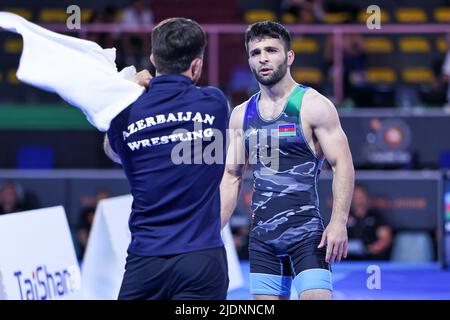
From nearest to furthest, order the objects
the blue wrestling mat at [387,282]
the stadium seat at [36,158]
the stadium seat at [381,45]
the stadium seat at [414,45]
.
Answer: the blue wrestling mat at [387,282] → the stadium seat at [36,158] → the stadium seat at [414,45] → the stadium seat at [381,45]

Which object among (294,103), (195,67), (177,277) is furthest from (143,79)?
(294,103)

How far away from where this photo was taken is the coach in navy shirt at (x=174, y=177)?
4410mm

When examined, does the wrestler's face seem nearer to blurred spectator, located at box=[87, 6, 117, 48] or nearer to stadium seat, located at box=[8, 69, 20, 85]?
blurred spectator, located at box=[87, 6, 117, 48]

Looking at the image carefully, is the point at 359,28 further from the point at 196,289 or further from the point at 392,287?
the point at 196,289

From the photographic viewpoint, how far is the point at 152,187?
4.46 meters

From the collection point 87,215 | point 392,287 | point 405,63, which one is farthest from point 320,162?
point 405,63

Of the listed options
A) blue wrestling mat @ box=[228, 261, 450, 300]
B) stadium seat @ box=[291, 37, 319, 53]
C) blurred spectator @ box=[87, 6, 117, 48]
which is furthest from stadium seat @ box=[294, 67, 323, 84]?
blue wrestling mat @ box=[228, 261, 450, 300]

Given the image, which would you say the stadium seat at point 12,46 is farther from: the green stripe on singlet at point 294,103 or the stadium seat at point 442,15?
the green stripe on singlet at point 294,103

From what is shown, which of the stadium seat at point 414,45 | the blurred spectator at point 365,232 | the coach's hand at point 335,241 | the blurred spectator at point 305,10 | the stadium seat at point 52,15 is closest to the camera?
the coach's hand at point 335,241

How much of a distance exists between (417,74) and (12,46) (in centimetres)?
667

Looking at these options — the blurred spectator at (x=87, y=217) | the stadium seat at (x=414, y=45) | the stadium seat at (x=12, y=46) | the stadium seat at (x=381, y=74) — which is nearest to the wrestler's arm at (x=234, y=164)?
the blurred spectator at (x=87, y=217)

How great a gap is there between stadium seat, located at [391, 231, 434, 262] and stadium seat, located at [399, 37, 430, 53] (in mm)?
4432

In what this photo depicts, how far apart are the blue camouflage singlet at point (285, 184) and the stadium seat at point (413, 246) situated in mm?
6426

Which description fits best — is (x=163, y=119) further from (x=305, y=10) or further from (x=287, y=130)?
(x=305, y=10)
